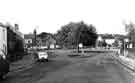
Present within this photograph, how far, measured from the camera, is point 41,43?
147500 millimetres

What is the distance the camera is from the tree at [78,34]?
10088 cm

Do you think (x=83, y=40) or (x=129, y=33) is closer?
(x=129, y=33)

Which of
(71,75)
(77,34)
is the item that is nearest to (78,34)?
(77,34)

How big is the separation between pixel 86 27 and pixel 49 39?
5184 centimetres

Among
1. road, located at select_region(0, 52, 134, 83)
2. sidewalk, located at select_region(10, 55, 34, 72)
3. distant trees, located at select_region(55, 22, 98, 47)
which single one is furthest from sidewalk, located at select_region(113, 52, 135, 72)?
distant trees, located at select_region(55, 22, 98, 47)

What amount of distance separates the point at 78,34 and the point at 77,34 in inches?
15.4

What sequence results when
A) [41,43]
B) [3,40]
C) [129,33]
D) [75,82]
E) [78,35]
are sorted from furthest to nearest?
[41,43], [78,35], [129,33], [3,40], [75,82]

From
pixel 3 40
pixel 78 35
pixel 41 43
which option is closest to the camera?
pixel 3 40

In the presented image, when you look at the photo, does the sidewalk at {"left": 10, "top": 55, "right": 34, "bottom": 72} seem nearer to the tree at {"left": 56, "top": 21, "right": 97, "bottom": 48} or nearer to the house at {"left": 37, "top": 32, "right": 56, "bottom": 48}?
the tree at {"left": 56, "top": 21, "right": 97, "bottom": 48}

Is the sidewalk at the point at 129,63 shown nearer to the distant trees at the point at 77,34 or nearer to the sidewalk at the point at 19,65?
the sidewalk at the point at 19,65

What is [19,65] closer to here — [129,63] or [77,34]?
[129,63]

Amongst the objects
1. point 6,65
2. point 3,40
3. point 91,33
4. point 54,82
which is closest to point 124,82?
point 54,82

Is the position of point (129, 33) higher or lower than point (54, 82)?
higher

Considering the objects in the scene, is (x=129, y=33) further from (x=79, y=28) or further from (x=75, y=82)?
(x=75, y=82)
